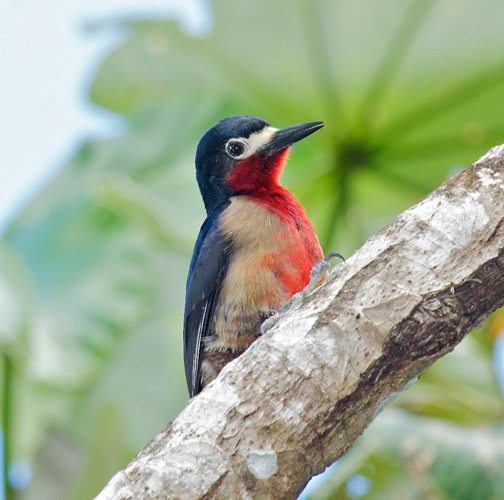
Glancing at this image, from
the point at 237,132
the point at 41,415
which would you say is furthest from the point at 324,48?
the point at 41,415

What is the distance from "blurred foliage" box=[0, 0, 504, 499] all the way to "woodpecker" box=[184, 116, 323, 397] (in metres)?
0.79

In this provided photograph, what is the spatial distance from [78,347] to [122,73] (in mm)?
1827

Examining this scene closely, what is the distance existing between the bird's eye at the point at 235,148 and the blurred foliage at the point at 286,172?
0.76 m

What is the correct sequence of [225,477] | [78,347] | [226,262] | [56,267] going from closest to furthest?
[225,477], [226,262], [78,347], [56,267]

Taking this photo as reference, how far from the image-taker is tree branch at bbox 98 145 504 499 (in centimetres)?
293

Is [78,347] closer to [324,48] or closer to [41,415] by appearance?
[41,415]

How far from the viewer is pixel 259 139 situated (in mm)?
5145

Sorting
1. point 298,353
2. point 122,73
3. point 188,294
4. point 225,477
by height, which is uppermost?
point 122,73

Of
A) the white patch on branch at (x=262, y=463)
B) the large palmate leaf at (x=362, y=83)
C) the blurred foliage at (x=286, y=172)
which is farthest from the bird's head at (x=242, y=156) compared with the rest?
the white patch on branch at (x=262, y=463)

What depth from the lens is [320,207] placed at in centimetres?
629

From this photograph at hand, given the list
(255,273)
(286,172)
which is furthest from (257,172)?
(286,172)

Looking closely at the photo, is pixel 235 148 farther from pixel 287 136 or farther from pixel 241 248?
pixel 241 248

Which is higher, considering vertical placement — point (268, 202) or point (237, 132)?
point (237, 132)

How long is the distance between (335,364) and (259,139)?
7.58 feet
